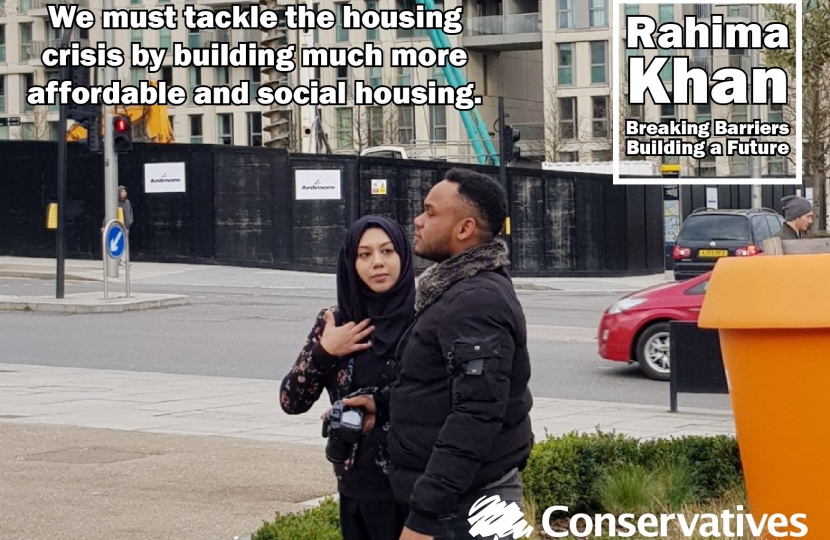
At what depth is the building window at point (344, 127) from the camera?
6819 centimetres

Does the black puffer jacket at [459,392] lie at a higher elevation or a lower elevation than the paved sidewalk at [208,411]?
higher

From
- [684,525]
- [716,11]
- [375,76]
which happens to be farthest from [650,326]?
[375,76]

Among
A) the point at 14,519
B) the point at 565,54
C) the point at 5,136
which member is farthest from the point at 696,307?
the point at 5,136

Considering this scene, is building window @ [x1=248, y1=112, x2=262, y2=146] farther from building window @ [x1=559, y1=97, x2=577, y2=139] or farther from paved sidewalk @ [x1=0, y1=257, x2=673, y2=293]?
paved sidewalk @ [x1=0, y1=257, x2=673, y2=293]

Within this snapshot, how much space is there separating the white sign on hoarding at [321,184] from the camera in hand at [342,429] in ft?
96.3

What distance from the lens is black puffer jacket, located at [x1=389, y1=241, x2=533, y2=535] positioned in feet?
12.4

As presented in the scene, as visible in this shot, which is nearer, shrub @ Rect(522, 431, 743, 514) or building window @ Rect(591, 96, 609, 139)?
shrub @ Rect(522, 431, 743, 514)

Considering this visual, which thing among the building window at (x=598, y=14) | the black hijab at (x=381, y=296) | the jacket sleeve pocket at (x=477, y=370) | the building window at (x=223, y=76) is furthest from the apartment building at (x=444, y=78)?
the jacket sleeve pocket at (x=477, y=370)

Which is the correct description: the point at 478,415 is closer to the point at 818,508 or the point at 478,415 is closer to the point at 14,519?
the point at 818,508

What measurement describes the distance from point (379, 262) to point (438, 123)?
63.3 meters

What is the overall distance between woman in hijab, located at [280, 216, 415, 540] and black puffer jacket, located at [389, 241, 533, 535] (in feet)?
0.98

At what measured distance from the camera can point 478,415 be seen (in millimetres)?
3781

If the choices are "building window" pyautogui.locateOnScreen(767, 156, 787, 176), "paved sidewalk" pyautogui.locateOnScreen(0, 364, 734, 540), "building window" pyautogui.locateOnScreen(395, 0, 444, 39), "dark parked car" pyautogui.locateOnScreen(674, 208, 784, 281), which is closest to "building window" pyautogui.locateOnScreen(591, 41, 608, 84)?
"building window" pyautogui.locateOnScreen(395, 0, 444, 39)

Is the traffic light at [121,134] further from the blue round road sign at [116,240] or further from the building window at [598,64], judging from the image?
the building window at [598,64]
